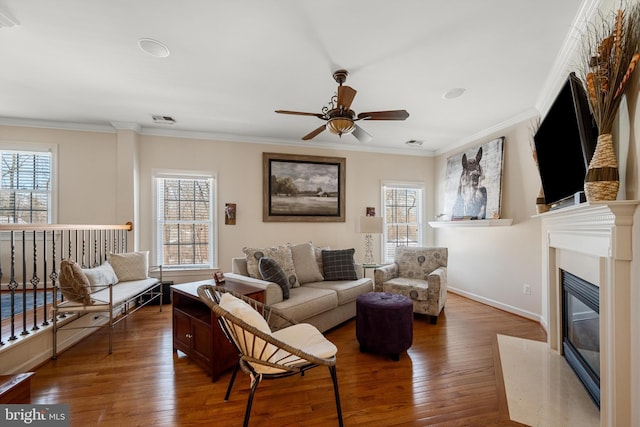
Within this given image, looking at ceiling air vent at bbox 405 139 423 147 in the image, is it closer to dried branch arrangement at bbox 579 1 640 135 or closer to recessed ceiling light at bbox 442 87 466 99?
recessed ceiling light at bbox 442 87 466 99

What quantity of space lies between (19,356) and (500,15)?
4.50 metres

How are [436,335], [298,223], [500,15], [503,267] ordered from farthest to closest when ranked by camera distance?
[298,223] < [503,267] < [436,335] < [500,15]

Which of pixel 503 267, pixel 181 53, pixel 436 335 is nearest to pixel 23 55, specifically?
pixel 181 53

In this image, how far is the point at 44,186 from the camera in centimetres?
421

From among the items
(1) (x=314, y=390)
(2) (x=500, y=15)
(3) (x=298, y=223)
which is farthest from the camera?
(3) (x=298, y=223)

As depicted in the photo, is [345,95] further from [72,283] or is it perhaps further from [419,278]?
[72,283]

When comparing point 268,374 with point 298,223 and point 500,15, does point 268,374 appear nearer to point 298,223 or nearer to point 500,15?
point 500,15

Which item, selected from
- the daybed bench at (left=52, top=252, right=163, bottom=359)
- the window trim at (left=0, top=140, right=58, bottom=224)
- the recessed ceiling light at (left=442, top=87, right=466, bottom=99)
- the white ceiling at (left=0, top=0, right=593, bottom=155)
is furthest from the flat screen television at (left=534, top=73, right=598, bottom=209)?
the window trim at (left=0, top=140, right=58, bottom=224)

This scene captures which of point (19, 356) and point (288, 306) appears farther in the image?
point (288, 306)

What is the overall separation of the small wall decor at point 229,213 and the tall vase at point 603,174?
4.30 meters

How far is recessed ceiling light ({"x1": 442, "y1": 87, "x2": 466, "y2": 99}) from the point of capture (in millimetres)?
3078

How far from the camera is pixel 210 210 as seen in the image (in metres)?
4.70

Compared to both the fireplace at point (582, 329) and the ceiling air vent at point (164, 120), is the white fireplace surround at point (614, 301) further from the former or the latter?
the ceiling air vent at point (164, 120)

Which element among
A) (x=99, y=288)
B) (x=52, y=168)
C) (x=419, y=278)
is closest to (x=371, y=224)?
(x=419, y=278)
